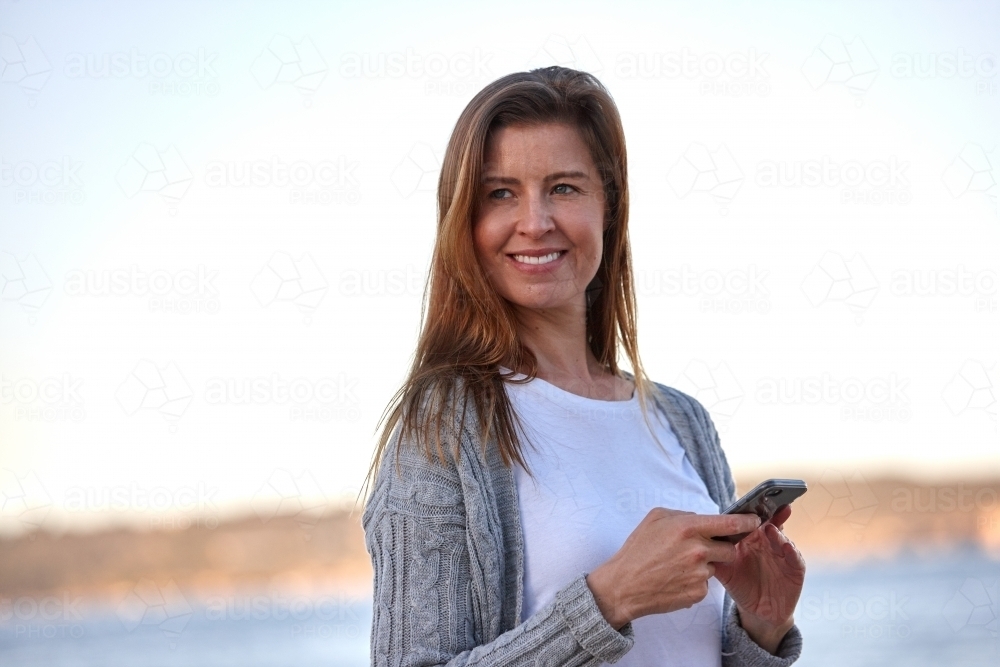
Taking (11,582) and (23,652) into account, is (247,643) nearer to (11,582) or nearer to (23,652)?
(23,652)

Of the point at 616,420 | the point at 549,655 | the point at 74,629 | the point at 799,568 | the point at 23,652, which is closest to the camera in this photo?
the point at 549,655

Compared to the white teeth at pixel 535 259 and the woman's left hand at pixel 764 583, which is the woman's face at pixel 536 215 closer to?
the white teeth at pixel 535 259

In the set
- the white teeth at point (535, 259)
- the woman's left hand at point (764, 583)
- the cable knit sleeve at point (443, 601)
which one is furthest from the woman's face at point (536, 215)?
the woman's left hand at point (764, 583)

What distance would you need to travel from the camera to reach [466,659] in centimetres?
171

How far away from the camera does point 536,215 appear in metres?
2.05

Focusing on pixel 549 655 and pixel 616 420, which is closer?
pixel 549 655

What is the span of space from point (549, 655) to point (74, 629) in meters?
13.3

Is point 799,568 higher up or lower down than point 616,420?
lower down

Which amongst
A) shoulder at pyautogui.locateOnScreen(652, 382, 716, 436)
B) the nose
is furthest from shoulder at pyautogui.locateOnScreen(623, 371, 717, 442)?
the nose

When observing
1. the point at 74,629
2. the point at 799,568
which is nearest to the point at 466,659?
the point at 799,568

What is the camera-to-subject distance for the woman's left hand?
2.00 m

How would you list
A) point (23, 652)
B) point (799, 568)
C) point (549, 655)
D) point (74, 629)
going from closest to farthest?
point (549, 655)
point (799, 568)
point (23, 652)
point (74, 629)

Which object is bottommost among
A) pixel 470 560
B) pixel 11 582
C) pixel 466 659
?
pixel 11 582

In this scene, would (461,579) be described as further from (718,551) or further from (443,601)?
(718,551)
